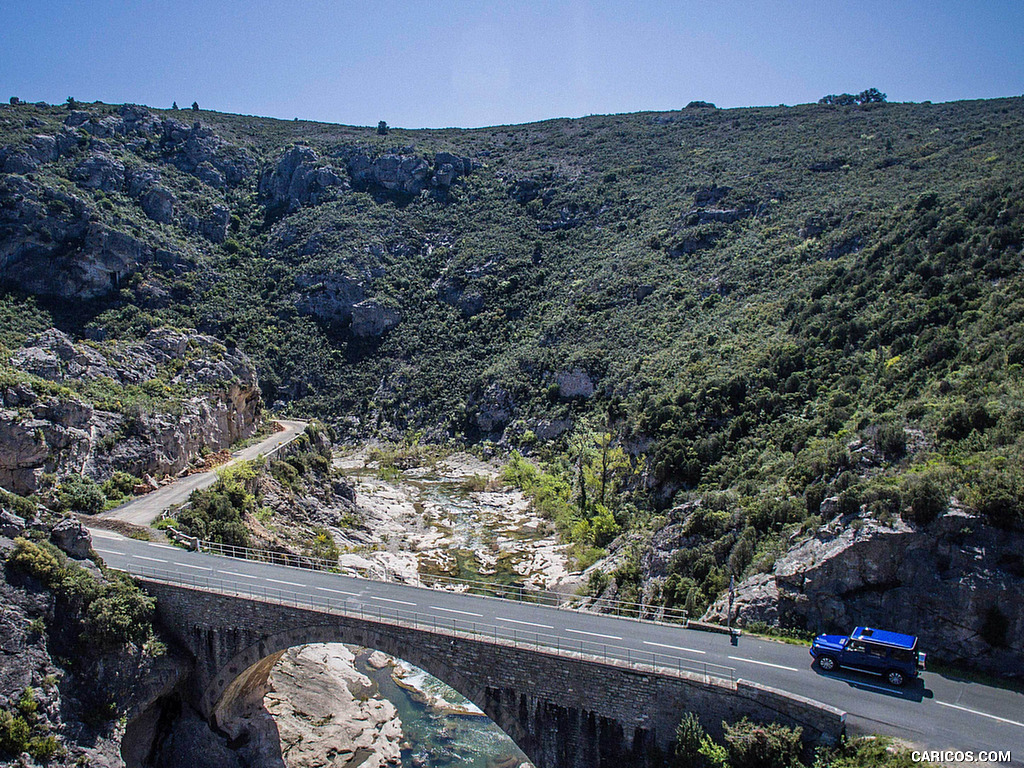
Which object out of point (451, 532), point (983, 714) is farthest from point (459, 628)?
point (451, 532)

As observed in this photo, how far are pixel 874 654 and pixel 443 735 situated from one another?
54.3 ft

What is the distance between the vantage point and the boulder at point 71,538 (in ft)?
69.7

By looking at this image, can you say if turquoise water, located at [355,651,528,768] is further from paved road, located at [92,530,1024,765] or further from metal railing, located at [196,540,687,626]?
paved road, located at [92,530,1024,765]

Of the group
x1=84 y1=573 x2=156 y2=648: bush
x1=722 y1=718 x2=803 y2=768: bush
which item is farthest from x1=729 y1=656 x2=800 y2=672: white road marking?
x1=84 y1=573 x2=156 y2=648: bush

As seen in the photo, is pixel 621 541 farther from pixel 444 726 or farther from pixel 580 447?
pixel 580 447

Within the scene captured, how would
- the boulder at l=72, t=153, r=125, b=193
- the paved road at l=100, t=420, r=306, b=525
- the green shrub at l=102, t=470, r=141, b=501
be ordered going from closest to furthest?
the paved road at l=100, t=420, r=306, b=525, the green shrub at l=102, t=470, r=141, b=501, the boulder at l=72, t=153, r=125, b=193

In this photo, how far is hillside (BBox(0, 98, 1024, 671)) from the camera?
85.2 ft

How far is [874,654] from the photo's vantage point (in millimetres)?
15617

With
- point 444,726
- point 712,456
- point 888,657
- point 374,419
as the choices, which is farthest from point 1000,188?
point 374,419

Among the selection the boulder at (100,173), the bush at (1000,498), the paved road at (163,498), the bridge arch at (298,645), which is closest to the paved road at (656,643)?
the bridge arch at (298,645)

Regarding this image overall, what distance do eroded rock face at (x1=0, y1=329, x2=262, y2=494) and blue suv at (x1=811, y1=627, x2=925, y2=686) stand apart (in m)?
33.5

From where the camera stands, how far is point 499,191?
117125 mm

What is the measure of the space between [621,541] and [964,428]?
59.5ft

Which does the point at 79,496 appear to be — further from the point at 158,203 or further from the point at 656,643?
the point at 158,203
